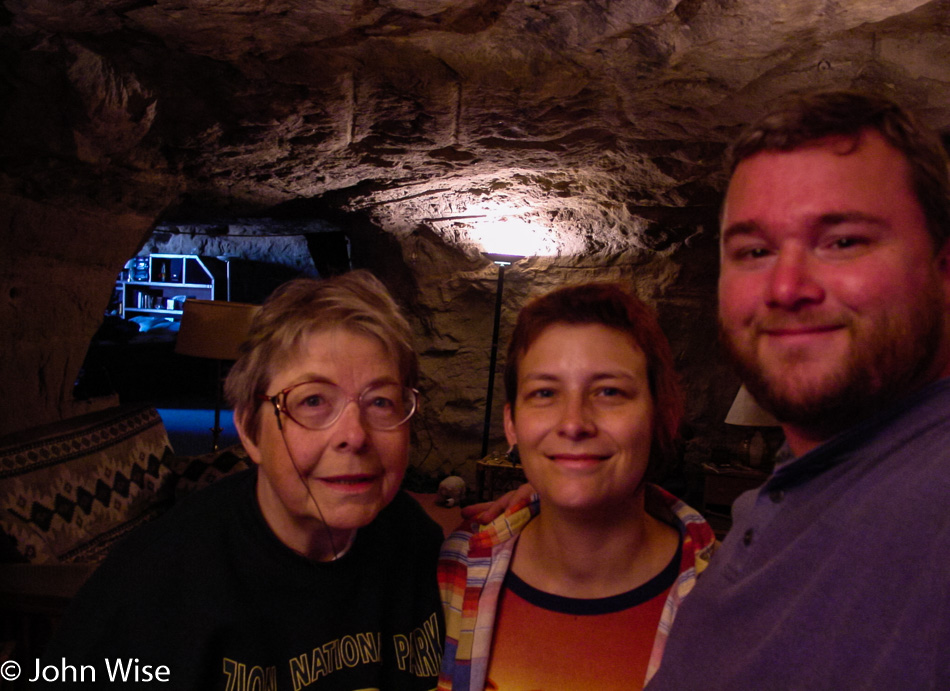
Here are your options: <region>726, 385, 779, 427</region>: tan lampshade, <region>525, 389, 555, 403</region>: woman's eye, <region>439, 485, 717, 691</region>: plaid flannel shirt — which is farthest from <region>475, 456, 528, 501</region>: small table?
<region>525, 389, 555, 403</region>: woman's eye

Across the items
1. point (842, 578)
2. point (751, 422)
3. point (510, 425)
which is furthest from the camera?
point (751, 422)

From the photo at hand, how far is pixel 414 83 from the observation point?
242cm

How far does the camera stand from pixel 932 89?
2242 mm

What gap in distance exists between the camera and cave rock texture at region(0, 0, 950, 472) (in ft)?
6.46

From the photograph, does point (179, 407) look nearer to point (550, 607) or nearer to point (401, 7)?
point (401, 7)

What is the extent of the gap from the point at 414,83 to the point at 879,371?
209 centimetres

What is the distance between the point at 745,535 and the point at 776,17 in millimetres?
1693

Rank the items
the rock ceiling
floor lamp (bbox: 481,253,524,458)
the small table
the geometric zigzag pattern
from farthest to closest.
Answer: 1. floor lamp (bbox: 481,253,524,458)
2. the small table
3. the geometric zigzag pattern
4. the rock ceiling

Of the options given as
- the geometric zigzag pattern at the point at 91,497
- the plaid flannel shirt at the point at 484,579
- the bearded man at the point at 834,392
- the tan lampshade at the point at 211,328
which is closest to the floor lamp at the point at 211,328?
the tan lampshade at the point at 211,328

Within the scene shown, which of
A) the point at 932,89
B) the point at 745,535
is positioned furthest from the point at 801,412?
the point at 932,89

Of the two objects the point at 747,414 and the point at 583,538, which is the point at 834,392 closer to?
the point at 583,538

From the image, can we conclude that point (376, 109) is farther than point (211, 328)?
No

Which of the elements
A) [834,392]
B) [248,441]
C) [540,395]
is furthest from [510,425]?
[834,392]

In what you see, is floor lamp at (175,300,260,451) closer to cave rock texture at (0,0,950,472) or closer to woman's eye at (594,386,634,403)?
cave rock texture at (0,0,950,472)
